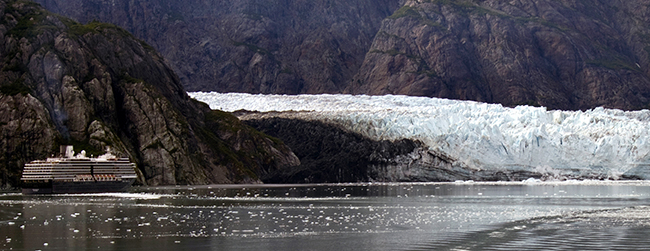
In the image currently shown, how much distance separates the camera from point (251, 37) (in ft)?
589

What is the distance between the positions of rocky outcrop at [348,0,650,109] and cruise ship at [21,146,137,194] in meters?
86.5

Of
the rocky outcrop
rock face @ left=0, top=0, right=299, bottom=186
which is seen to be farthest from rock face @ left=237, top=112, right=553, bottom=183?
the rocky outcrop

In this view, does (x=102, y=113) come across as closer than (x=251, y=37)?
Yes

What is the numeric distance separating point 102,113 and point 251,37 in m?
99.7

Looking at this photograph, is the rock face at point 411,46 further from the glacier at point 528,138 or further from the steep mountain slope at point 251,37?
the glacier at point 528,138

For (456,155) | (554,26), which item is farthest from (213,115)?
(554,26)

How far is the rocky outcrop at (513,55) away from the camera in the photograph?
5906 inches

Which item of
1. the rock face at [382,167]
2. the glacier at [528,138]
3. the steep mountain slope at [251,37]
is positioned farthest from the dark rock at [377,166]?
the steep mountain slope at [251,37]

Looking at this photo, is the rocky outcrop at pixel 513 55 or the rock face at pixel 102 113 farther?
the rocky outcrop at pixel 513 55

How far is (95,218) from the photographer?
3525 cm

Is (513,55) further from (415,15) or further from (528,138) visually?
(528,138)

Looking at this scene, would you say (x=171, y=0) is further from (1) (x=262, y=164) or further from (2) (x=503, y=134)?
(2) (x=503, y=134)

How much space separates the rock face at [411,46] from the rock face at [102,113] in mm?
66678

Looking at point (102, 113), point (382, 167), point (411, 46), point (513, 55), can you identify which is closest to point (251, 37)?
point (411, 46)
